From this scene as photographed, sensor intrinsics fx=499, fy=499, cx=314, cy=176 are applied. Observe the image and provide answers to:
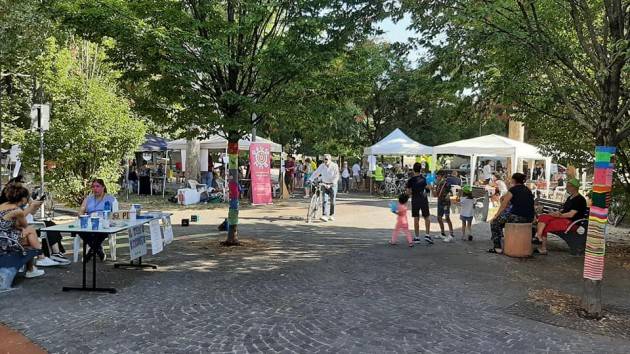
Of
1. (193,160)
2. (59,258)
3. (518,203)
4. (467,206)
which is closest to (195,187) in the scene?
(193,160)

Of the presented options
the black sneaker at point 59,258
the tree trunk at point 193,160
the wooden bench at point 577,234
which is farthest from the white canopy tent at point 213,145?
the wooden bench at point 577,234

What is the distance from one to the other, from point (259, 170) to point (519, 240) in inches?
399

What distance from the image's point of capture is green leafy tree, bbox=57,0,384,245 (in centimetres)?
748

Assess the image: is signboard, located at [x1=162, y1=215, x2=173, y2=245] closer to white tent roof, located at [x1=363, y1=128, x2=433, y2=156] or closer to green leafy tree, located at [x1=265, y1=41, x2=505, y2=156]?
green leafy tree, located at [x1=265, y1=41, x2=505, y2=156]

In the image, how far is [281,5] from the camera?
8.91 m

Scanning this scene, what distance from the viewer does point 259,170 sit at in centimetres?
1747

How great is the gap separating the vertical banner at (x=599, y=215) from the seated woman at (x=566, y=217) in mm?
A: 3922

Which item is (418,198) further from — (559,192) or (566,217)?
(559,192)

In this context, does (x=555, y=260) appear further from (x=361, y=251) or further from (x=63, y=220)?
(x=63, y=220)

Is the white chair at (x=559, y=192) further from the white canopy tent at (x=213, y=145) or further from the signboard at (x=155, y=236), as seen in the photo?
the signboard at (x=155, y=236)

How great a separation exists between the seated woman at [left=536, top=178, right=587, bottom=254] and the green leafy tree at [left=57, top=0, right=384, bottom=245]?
200 inches

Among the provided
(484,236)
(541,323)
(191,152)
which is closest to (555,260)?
(484,236)

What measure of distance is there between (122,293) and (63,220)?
7592 millimetres

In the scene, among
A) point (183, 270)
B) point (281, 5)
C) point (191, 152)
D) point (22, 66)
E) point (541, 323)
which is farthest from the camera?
point (191, 152)
